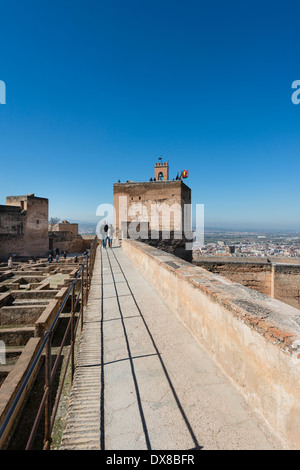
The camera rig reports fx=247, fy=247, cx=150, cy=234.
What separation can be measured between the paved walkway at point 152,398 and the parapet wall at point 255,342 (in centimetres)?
15

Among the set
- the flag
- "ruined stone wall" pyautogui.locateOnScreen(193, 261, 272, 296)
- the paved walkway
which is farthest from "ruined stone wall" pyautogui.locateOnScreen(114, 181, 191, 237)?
the paved walkway

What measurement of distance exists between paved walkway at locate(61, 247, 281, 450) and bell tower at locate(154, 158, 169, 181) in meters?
24.3

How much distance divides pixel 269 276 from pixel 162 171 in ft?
61.3

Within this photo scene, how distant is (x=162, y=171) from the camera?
1069 inches

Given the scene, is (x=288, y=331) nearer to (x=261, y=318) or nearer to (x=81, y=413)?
(x=261, y=318)

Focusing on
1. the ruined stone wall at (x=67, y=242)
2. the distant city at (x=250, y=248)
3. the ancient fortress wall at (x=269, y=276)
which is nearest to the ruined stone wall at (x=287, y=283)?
the ancient fortress wall at (x=269, y=276)

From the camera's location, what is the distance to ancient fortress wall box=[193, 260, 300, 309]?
10.6 m

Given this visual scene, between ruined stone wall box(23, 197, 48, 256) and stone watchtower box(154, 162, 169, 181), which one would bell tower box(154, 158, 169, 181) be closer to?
stone watchtower box(154, 162, 169, 181)

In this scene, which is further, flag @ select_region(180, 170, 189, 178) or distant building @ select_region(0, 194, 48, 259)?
flag @ select_region(180, 170, 189, 178)

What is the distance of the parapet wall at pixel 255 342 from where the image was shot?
1.67 metres

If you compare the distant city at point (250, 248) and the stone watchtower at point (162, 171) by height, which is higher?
the stone watchtower at point (162, 171)

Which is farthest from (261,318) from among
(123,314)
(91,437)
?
(123,314)

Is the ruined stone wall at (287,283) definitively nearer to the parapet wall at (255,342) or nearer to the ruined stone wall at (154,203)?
the parapet wall at (255,342)
